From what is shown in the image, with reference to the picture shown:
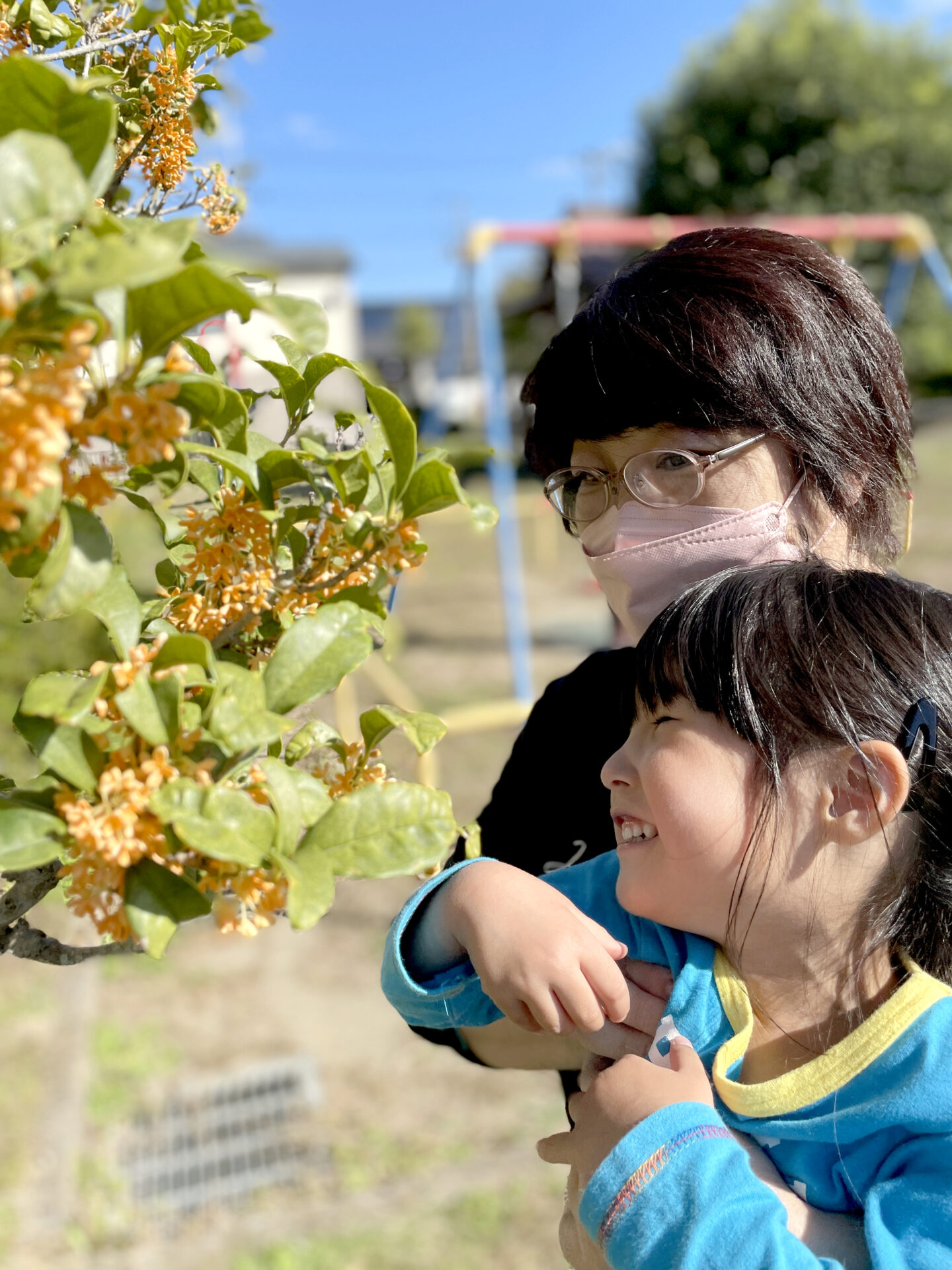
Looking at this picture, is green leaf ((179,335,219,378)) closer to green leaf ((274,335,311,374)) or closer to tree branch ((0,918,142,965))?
green leaf ((274,335,311,374))

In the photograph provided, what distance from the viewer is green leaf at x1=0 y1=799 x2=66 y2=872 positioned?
1.69 feet

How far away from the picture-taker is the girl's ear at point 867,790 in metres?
0.80

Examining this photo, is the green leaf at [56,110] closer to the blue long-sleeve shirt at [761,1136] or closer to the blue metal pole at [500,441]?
the blue long-sleeve shirt at [761,1136]

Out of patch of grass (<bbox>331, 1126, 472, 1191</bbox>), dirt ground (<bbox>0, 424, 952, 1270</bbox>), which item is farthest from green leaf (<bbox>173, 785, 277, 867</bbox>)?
patch of grass (<bbox>331, 1126, 472, 1191</bbox>)

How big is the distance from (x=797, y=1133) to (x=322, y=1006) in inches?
112

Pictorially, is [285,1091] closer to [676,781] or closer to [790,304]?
[676,781]

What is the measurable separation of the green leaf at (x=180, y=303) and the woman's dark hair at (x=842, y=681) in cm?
49

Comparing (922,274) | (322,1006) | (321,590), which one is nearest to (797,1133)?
(321,590)

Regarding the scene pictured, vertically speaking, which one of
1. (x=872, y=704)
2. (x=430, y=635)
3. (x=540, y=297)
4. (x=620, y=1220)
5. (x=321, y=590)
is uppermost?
(x=540, y=297)

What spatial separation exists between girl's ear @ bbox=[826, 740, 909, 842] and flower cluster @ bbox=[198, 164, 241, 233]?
71cm

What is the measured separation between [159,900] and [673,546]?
0.61m

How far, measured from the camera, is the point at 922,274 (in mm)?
16828

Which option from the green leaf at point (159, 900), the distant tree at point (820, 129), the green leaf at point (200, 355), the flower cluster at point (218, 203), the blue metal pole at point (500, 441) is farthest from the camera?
the distant tree at point (820, 129)

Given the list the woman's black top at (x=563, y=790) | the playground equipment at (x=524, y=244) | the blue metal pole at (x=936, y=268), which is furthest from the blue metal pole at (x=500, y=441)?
the woman's black top at (x=563, y=790)
